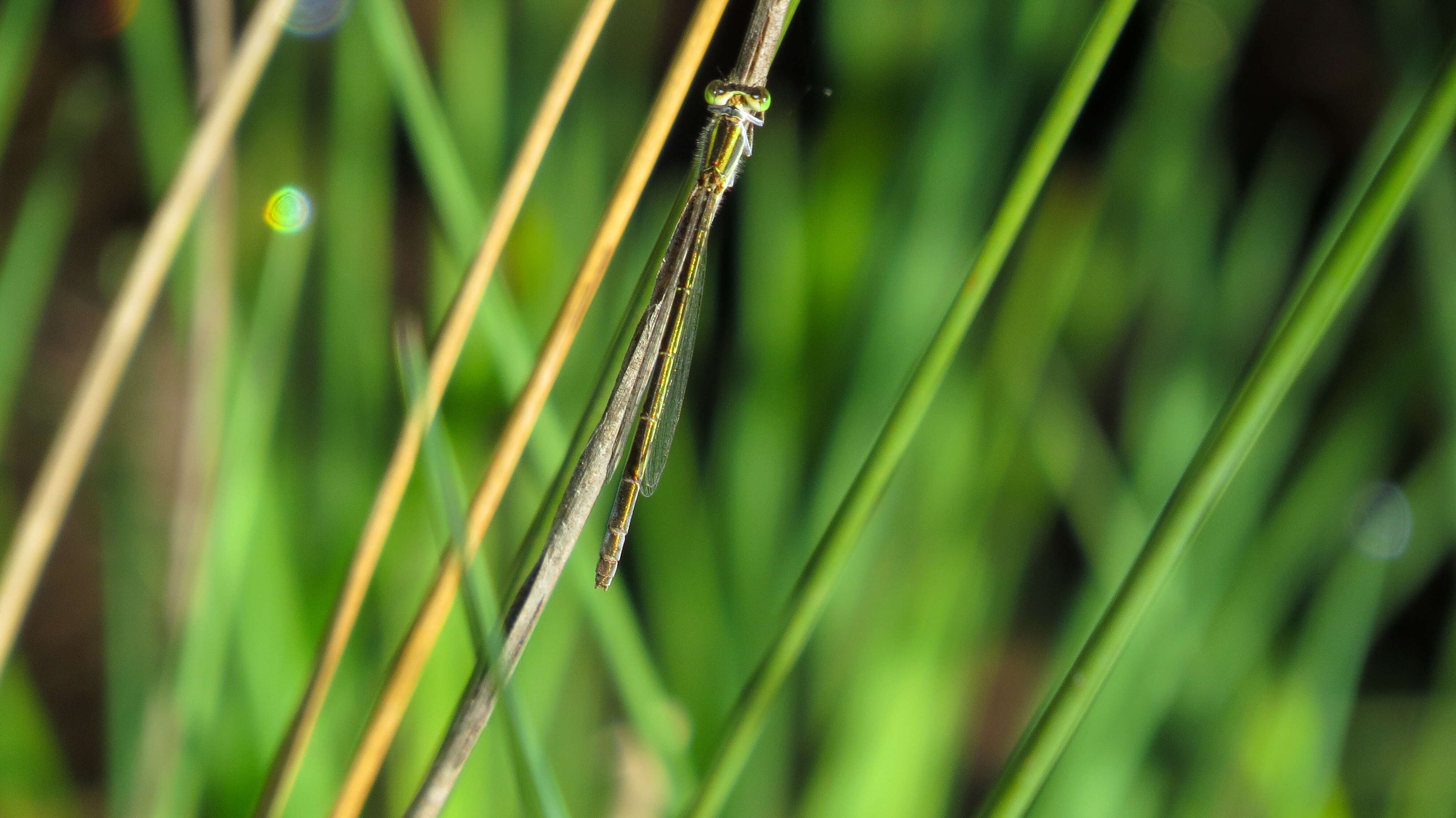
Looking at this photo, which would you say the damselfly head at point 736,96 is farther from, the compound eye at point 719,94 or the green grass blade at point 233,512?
the green grass blade at point 233,512

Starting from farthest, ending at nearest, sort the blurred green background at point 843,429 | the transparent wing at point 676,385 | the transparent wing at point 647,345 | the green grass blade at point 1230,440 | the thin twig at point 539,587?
the blurred green background at point 843,429 → the transparent wing at point 676,385 → the transparent wing at point 647,345 → the thin twig at point 539,587 → the green grass blade at point 1230,440

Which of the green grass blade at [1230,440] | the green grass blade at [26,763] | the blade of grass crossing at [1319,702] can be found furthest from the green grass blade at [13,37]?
the blade of grass crossing at [1319,702]

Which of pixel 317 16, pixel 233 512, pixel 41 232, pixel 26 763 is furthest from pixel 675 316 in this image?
pixel 26 763

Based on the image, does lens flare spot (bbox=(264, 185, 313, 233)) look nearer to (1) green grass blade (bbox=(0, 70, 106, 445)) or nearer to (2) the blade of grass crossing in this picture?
(1) green grass blade (bbox=(0, 70, 106, 445))

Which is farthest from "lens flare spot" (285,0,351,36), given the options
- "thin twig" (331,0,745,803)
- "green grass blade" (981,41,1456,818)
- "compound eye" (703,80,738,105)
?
"green grass blade" (981,41,1456,818)

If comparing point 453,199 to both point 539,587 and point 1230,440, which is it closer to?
point 539,587

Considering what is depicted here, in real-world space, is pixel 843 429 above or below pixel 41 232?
below

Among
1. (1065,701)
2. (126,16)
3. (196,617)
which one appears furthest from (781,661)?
(126,16)
